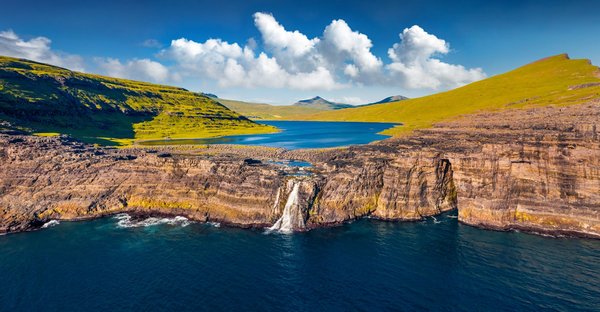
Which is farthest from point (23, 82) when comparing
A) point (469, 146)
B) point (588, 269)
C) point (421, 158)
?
point (588, 269)

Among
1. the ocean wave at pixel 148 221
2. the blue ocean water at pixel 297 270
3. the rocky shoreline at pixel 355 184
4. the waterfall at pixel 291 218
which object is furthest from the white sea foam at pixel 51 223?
the waterfall at pixel 291 218

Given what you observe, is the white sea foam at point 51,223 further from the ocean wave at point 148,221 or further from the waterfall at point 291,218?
the waterfall at point 291,218

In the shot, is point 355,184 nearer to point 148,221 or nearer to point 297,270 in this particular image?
point 297,270

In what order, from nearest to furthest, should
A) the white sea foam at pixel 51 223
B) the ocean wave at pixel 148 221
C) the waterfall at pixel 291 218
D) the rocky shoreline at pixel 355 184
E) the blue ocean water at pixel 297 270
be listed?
the blue ocean water at pixel 297 270, the rocky shoreline at pixel 355 184, the waterfall at pixel 291 218, the white sea foam at pixel 51 223, the ocean wave at pixel 148 221

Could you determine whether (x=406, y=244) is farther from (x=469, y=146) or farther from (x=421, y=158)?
(x=469, y=146)

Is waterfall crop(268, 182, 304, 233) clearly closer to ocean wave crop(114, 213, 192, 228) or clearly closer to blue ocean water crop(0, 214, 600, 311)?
blue ocean water crop(0, 214, 600, 311)

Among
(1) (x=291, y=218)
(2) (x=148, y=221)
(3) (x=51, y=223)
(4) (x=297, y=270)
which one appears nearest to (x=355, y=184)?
(1) (x=291, y=218)
